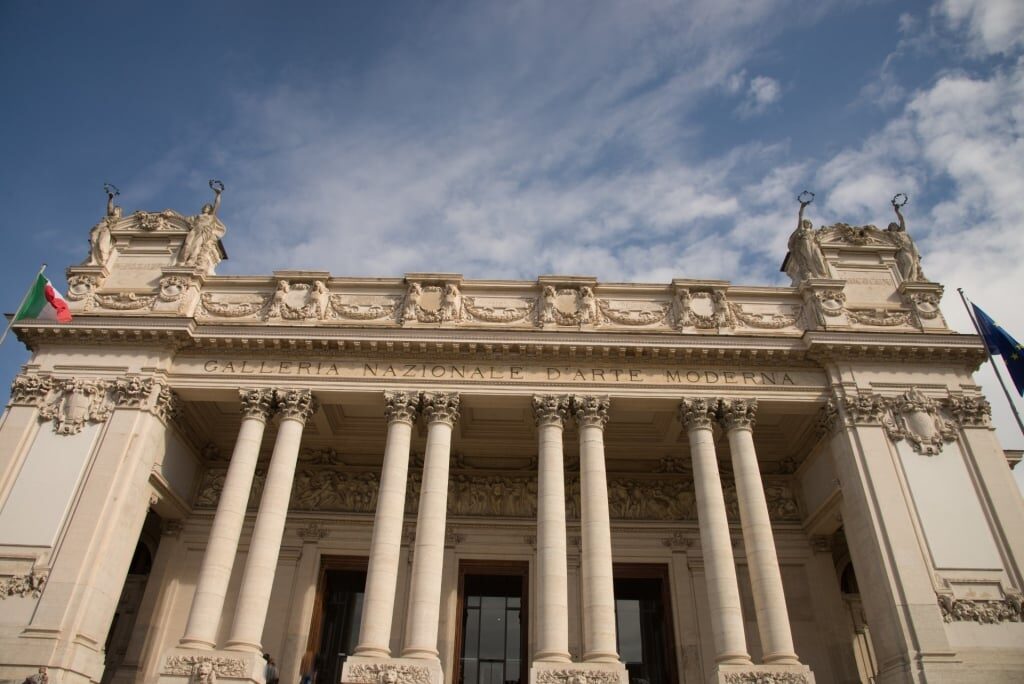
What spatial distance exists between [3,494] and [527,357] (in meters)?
13.7

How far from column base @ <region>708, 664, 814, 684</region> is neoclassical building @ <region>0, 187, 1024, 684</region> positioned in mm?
59

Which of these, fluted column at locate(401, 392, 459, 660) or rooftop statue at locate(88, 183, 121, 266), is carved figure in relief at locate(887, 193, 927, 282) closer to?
fluted column at locate(401, 392, 459, 660)

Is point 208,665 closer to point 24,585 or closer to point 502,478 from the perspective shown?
A: point 24,585

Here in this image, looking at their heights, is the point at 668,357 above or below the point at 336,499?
above

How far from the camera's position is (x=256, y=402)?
65.2ft

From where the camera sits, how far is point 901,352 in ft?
66.8

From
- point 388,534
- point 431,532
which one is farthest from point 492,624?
point 388,534

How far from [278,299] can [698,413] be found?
12.8 meters

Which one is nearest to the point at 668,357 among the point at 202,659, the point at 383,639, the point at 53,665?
the point at 383,639

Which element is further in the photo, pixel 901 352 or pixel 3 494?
pixel 901 352

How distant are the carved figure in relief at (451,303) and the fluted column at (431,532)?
276 cm

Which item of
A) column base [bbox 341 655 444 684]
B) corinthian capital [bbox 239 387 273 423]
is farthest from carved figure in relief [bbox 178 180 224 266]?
column base [bbox 341 655 444 684]

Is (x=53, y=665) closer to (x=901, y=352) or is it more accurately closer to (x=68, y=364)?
(x=68, y=364)

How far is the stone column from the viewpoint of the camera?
16703 mm
